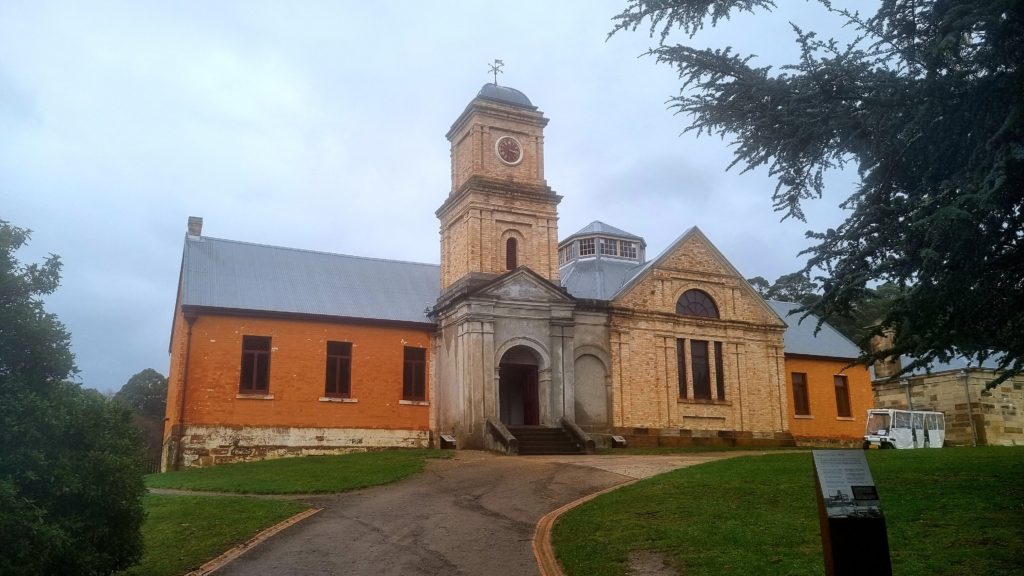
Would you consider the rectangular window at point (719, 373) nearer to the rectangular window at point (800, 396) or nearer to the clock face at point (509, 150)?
the rectangular window at point (800, 396)

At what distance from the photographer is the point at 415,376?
29.2 metres

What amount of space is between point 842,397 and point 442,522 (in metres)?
27.6

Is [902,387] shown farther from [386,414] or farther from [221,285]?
[221,285]

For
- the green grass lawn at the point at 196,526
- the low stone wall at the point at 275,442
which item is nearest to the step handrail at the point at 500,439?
the low stone wall at the point at 275,442

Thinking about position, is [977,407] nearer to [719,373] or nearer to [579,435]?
[719,373]

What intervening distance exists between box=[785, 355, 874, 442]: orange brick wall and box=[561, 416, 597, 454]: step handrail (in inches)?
494

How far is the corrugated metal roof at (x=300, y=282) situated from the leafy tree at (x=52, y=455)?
16.5 m

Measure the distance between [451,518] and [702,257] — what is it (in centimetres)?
2023

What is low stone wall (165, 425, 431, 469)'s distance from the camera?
25.6 meters

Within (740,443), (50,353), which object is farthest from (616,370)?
(50,353)

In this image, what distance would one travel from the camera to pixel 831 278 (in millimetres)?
10594

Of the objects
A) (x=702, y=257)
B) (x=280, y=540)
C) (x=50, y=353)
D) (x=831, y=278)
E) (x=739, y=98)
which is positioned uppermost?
(x=702, y=257)

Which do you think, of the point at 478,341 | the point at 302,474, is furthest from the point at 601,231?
the point at 302,474

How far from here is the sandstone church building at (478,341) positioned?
26.4m
